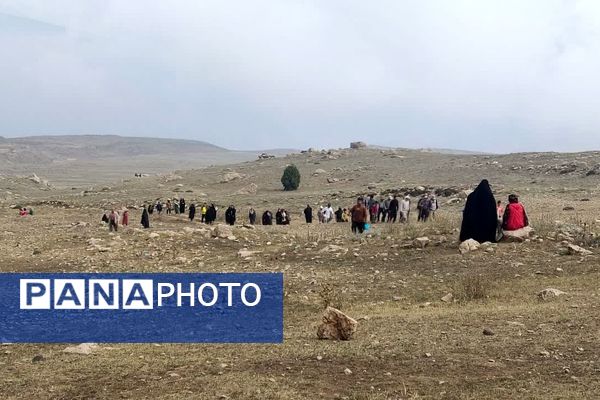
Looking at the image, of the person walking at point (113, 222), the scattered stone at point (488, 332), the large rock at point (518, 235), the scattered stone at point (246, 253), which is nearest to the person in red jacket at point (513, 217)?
the large rock at point (518, 235)

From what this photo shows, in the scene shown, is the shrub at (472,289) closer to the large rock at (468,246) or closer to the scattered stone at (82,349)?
the large rock at (468,246)

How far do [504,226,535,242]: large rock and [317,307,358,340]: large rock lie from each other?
687cm

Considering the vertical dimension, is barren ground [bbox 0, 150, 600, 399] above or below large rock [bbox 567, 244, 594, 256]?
below

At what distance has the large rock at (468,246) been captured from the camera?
41.7 ft

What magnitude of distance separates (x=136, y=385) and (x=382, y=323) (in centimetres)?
356

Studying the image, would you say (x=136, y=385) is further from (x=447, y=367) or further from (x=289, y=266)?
(x=289, y=266)

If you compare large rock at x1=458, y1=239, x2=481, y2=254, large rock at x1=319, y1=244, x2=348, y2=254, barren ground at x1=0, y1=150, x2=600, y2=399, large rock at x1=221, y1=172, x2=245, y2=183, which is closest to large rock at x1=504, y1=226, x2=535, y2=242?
barren ground at x1=0, y1=150, x2=600, y2=399

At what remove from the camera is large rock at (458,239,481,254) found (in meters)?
12.7

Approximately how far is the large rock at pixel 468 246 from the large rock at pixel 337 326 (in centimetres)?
582

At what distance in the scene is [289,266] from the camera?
42.5 feet

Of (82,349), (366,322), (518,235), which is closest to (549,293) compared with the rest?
(366,322)

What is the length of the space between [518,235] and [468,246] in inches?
49.3

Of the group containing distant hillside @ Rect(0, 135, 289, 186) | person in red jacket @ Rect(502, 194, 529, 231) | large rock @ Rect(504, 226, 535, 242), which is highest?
person in red jacket @ Rect(502, 194, 529, 231)

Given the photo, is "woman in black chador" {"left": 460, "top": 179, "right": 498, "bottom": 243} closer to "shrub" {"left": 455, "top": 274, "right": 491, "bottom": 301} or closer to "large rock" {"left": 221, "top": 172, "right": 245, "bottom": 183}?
"shrub" {"left": 455, "top": 274, "right": 491, "bottom": 301}
